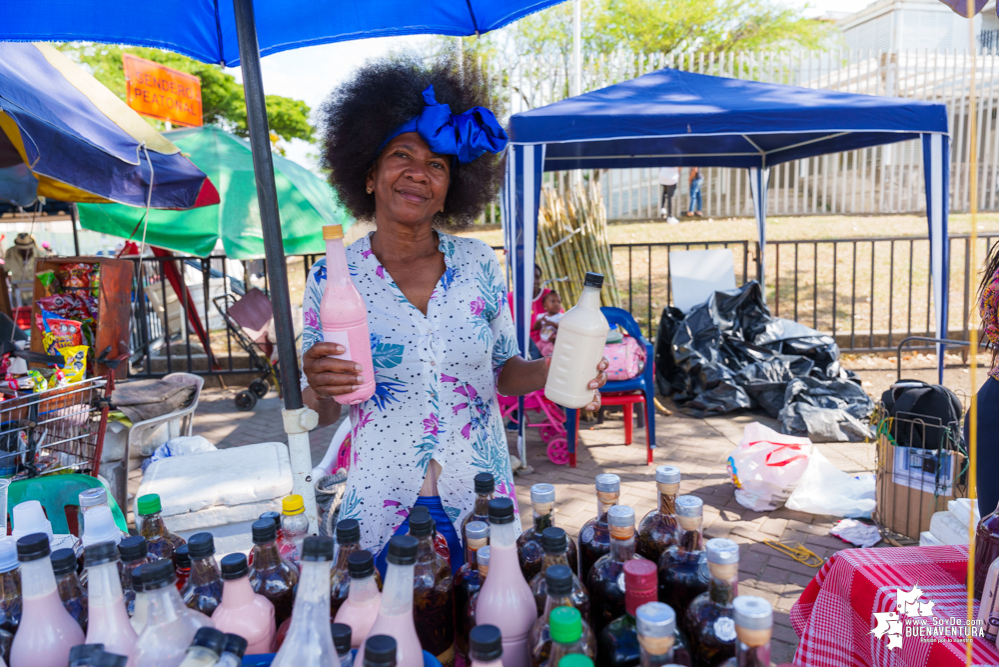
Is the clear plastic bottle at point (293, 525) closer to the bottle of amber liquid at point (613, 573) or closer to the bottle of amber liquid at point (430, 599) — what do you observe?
the bottle of amber liquid at point (430, 599)

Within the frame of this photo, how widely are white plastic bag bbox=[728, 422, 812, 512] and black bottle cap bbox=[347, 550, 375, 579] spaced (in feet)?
11.2

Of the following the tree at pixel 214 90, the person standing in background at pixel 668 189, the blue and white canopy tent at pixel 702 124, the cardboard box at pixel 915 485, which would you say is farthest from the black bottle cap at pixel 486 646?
the tree at pixel 214 90

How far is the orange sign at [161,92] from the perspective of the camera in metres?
6.55

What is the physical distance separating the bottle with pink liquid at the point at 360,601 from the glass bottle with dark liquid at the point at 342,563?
0.29 ft

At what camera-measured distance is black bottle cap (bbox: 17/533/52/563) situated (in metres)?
0.98

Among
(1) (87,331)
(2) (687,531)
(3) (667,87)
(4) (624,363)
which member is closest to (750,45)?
(3) (667,87)

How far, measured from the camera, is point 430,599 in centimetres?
113

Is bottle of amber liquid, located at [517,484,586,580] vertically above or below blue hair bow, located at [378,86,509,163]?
below

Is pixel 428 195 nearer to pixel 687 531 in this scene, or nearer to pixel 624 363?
pixel 687 531

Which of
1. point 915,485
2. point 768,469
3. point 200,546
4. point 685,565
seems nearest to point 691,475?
point 768,469

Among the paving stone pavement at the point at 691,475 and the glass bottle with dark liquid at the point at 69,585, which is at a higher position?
the glass bottle with dark liquid at the point at 69,585

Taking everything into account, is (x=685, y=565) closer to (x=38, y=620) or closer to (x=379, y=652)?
(x=379, y=652)

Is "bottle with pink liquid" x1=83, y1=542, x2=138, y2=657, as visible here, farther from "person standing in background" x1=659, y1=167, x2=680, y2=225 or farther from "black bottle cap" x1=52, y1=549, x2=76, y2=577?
"person standing in background" x1=659, y1=167, x2=680, y2=225

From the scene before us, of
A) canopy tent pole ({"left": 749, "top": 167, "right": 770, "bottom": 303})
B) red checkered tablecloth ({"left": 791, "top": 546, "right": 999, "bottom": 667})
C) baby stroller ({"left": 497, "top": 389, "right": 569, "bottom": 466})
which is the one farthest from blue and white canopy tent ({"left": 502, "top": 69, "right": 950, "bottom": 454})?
red checkered tablecloth ({"left": 791, "top": 546, "right": 999, "bottom": 667})
